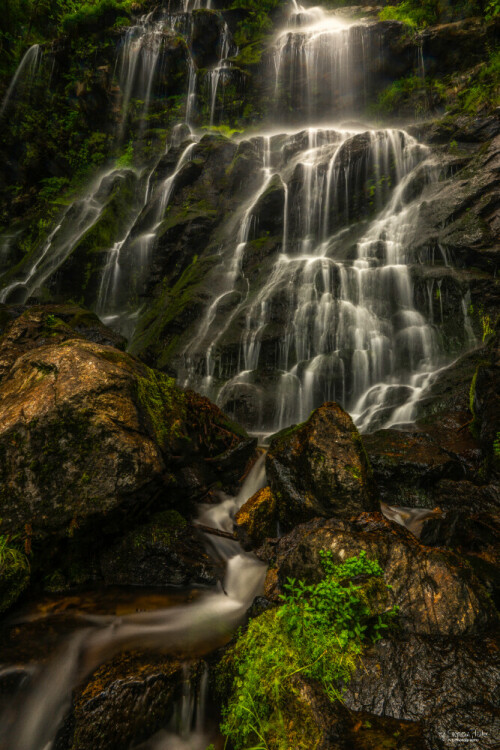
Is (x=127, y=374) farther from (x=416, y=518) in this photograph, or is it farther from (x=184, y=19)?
(x=184, y=19)

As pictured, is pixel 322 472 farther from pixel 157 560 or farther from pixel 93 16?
pixel 93 16

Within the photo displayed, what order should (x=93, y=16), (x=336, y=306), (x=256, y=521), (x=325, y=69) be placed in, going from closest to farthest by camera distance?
(x=256, y=521), (x=336, y=306), (x=325, y=69), (x=93, y=16)

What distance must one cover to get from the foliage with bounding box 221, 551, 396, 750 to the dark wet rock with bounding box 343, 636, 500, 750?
0.12 metres

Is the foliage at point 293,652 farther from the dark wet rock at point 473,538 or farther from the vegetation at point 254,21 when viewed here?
the vegetation at point 254,21

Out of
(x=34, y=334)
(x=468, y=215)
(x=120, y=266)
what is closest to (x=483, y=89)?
(x=468, y=215)

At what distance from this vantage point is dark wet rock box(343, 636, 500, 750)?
6.88 ft

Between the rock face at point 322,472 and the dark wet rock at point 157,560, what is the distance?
1.24 m

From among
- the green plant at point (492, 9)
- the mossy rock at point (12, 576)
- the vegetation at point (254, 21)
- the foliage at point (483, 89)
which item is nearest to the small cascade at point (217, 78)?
the vegetation at point (254, 21)

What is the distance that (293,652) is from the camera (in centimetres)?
247

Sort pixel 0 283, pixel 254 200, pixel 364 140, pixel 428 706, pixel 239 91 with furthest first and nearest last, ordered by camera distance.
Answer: pixel 239 91, pixel 0 283, pixel 254 200, pixel 364 140, pixel 428 706

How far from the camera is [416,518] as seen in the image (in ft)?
17.7

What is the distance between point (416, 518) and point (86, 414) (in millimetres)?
4615

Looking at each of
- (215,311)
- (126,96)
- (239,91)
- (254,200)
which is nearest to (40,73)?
(126,96)

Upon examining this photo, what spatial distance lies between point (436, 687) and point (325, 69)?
30.0 m
